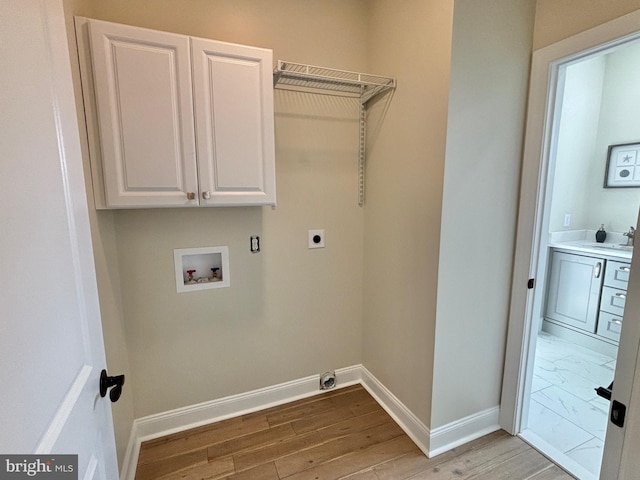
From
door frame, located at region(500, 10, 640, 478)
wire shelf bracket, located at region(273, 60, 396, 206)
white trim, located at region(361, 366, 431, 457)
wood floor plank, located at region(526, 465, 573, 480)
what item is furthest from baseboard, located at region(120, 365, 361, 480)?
wire shelf bracket, located at region(273, 60, 396, 206)

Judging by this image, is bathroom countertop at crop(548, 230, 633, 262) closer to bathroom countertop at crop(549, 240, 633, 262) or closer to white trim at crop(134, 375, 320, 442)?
bathroom countertop at crop(549, 240, 633, 262)

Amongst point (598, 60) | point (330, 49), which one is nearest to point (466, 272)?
point (330, 49)

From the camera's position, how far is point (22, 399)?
1.63 feet

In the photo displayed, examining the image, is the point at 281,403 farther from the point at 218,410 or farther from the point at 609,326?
the point at 609,326

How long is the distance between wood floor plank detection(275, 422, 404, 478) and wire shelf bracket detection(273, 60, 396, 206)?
1588 mm

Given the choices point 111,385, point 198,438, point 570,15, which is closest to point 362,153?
point 570,15

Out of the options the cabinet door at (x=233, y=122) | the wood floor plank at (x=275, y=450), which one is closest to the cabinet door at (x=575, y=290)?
the wood floor plank at (x=275, y=450)

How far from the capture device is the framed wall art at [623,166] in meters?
2.89

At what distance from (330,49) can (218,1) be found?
2.30ft

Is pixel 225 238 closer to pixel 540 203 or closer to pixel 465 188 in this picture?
pixel 465 188

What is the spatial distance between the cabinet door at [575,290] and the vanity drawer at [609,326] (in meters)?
0.05

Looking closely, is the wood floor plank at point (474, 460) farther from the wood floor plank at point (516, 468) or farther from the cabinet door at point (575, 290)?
the cabinet door at point (575, 290)

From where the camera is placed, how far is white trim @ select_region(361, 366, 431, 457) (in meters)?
1.78

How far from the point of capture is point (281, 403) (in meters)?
2.17
